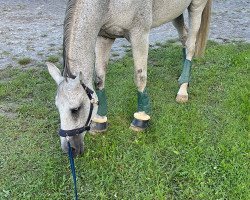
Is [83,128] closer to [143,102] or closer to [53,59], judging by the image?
[143,102]

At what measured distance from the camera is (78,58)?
3.01 m

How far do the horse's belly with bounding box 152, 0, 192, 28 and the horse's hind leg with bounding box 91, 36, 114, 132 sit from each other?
21.9 inches

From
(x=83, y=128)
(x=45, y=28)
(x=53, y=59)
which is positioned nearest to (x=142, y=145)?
(x=83, y=128)

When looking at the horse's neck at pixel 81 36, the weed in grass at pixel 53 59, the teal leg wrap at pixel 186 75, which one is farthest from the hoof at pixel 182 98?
the weed in grass at pixel 53 59

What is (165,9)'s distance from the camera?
4.14 meters

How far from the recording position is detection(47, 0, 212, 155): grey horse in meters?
2.93

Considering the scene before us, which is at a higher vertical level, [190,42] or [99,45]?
[99,45]

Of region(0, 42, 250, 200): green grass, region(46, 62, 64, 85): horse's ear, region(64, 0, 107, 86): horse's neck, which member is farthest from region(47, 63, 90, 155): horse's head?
region(0, 42, 250, 200): green grass

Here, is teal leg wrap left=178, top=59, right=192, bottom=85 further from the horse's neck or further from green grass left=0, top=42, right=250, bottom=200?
the horse's neck

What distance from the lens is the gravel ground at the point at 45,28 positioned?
6933mm

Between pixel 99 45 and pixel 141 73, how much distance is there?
0.50 metres

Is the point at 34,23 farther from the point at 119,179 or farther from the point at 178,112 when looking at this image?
the point at 119,179

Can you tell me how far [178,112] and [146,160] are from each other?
1097 millimetres

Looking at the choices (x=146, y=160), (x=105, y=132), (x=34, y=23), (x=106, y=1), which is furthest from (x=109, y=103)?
(x=34, y=23)
